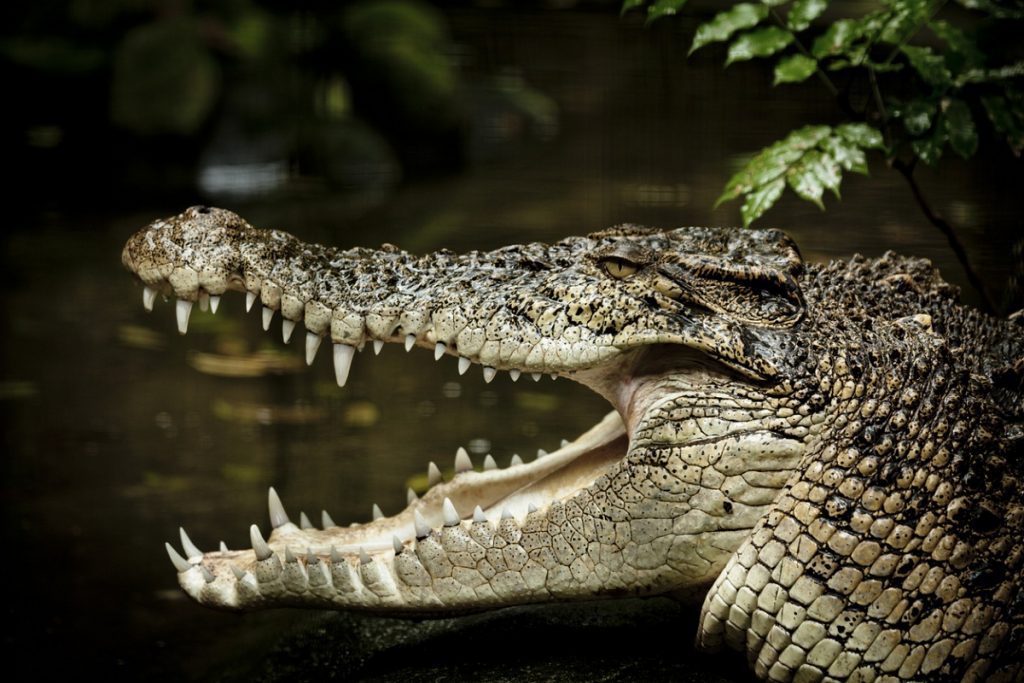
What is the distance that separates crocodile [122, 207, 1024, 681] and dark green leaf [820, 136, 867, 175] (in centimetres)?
45

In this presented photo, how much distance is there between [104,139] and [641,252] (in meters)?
7.22

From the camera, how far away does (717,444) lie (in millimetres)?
2119

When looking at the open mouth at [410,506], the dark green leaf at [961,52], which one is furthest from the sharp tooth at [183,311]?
the dark green leaf at [961,52]

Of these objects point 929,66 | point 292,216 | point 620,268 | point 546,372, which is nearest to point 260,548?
point 546,372

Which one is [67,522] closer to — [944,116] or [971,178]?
[944,116]

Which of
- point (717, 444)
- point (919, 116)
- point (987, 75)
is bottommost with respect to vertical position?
point (717, 444)

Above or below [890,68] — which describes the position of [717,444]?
below

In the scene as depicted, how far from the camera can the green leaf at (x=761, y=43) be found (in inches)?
113

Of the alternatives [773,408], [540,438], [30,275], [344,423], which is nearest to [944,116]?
[773,408]

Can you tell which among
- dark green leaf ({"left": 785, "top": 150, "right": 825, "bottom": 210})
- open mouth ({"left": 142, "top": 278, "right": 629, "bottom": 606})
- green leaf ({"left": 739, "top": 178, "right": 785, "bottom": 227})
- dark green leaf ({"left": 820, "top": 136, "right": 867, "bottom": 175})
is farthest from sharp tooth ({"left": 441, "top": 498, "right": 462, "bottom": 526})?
dark green leaf ({"left": 820, "top": 136, "right": 867, "bottom": 175})

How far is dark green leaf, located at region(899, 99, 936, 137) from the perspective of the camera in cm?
290

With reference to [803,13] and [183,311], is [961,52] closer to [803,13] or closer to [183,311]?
[803,13]

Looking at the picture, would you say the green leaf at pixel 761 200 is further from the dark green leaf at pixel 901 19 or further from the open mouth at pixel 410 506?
the open mouth at pixel 410 506

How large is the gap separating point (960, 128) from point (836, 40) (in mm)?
391
